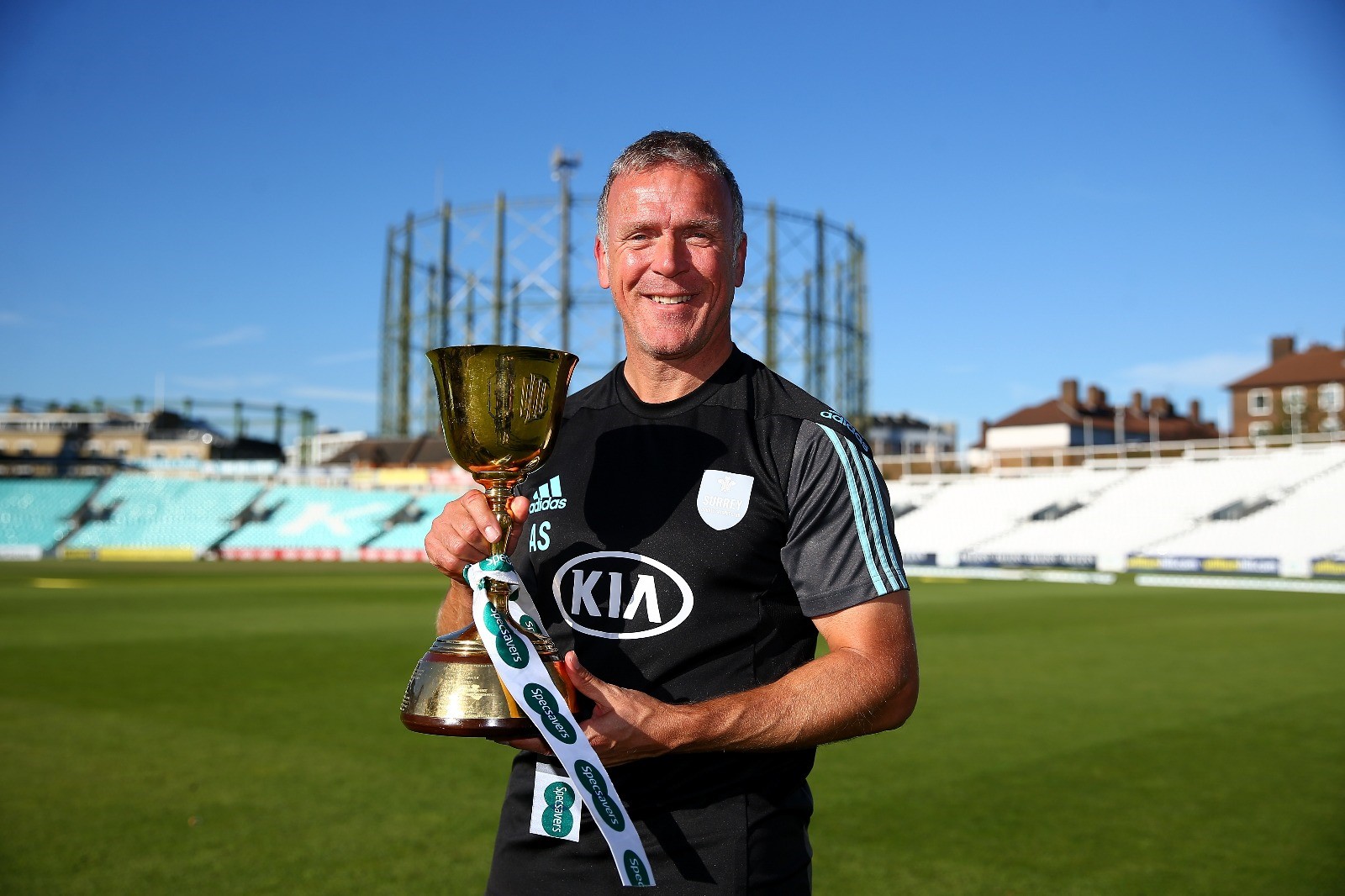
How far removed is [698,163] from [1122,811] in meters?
5.55

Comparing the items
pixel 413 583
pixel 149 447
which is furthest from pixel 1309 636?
pixel 149 447

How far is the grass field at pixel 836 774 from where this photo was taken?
514 centimetres

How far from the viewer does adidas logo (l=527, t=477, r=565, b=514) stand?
2029mm

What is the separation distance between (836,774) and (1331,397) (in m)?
65.0

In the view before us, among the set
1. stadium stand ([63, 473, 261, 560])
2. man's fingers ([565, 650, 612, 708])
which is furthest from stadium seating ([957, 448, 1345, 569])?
man's fingers ([565, 650, 612, 708])

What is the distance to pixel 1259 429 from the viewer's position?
63562mm

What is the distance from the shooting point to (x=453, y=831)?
575cm

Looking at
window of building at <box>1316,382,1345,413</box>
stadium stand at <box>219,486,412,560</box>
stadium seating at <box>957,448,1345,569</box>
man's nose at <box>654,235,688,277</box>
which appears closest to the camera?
man's nose at <box>654,235,688,277</box>

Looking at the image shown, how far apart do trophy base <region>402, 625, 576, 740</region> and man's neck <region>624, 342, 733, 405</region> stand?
0.56 metres

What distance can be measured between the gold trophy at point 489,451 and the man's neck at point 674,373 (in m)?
0.22

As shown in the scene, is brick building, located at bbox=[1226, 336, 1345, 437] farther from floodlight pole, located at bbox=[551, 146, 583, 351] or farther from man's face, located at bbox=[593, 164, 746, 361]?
man's face, located at bbox=[593, 164, 746, 361]

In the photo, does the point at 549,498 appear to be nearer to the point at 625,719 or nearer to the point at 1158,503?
the point at 625,719

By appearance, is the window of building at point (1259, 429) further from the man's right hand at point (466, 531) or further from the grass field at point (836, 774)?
the man's right hand at point (466, 531)

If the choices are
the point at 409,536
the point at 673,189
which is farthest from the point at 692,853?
the point at 409,536
